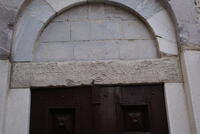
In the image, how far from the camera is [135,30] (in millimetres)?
3496

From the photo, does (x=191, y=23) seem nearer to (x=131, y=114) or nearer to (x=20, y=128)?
(x=131, y=114)

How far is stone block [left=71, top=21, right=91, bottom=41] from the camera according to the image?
3444mm

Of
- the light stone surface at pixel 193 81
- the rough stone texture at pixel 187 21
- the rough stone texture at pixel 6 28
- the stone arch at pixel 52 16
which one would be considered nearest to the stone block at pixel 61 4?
the stone arch at pixel 52 16

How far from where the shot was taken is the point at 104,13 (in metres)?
3.56

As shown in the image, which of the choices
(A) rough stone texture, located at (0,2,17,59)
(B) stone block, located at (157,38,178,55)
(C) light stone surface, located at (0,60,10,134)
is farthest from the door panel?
(B) stone block, located at (157,38,178,55)

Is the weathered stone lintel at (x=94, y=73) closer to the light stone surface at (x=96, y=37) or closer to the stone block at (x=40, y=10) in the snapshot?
the light stone surface at (x=96, y=37)

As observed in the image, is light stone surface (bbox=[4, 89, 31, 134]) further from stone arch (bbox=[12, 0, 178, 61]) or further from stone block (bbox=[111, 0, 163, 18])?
stone block (bbox=[111, 0, 163, 18])

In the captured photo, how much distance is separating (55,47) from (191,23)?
1540 millimetres

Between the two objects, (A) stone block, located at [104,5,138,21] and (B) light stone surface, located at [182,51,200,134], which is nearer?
(B) light stone surface, located at [182,51,200,134]

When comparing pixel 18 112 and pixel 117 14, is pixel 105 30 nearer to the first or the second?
pixel 117 14

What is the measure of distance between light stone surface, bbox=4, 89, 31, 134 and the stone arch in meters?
0.39

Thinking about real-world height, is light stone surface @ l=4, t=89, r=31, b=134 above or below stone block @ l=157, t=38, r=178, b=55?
below

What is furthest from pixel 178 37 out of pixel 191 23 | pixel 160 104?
pixel 160 104

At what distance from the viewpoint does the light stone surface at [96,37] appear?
3.38 m
